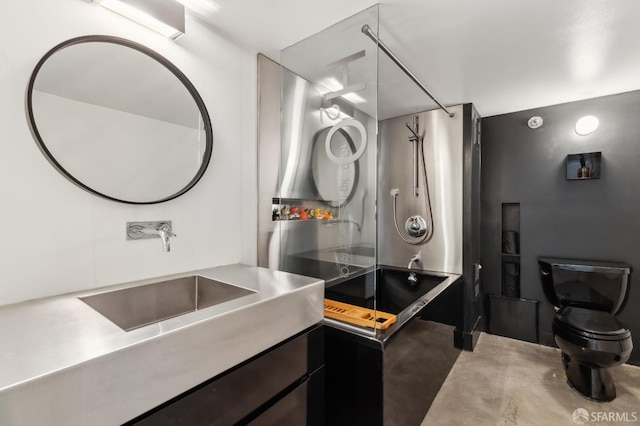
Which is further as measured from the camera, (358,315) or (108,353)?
(358,315)

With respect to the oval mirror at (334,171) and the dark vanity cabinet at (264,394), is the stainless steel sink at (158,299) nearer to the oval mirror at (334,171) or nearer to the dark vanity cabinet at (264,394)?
the dark vanity cabinet at (264,394)

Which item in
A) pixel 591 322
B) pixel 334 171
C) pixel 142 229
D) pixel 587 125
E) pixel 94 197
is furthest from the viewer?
pixel 587 125

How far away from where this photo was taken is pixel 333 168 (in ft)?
5.62

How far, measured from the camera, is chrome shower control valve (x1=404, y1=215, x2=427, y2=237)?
281cm

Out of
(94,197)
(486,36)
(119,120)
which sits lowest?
(94,197)

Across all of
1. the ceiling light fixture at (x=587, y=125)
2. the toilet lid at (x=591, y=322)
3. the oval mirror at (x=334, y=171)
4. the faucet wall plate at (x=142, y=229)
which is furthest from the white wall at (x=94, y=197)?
the ceiling light fixture at (x=587, y=125)

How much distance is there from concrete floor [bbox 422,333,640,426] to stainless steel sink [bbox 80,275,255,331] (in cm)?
150

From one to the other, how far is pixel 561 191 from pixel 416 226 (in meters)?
1.29

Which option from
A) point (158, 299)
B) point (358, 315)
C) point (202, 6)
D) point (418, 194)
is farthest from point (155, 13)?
point (418, 194)

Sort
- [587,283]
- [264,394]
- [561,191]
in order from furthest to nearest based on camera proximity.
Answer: [561,191], [587,283], [264,394]

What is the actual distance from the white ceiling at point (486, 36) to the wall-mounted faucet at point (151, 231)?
3.53 ft

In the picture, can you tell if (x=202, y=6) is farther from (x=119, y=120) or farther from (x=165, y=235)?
(x=165, y=235)

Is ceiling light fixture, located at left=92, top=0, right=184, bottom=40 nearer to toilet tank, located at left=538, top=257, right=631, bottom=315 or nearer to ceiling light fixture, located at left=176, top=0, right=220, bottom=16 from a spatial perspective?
ceiling light fixture, located at left=176, top=0, right=220, bottom=16

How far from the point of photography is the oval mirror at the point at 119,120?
40.4 inches
